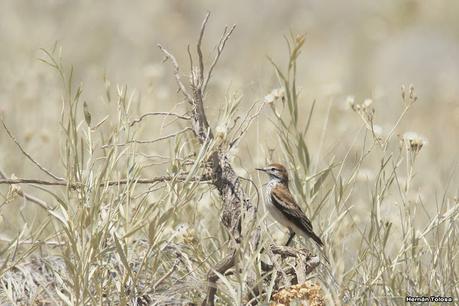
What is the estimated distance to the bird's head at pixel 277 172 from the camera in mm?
4910

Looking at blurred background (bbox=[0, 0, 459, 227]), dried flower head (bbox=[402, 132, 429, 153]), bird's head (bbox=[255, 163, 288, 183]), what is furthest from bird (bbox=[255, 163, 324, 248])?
dried flower head (bbox=[402, 132, 429, 153])

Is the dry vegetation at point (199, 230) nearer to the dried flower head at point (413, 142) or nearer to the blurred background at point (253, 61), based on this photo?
the dried flower head at point (413, 142)

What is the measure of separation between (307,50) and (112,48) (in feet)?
15.4

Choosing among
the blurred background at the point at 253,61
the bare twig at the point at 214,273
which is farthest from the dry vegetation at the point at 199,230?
the blurred background at the point at 253,61

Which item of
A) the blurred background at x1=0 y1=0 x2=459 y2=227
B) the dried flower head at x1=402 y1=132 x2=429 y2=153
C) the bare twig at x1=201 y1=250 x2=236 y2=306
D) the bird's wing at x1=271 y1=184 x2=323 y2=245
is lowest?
the bare twig at x1=201 y1=250 x2=236 y2=306

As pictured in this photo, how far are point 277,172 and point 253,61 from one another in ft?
27.6

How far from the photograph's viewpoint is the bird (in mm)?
4453

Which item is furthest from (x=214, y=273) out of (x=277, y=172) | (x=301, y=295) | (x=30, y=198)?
(x=30, y=198)

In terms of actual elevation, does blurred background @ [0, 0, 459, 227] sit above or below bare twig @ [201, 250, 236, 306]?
above

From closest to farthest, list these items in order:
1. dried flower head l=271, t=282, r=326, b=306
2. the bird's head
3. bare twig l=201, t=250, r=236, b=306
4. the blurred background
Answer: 1. dried flower head l=271, t=282, r=326, b=306
2. bare twig l=201, t=250, r=236, b=306
3. the bird's head
4. the blurred background

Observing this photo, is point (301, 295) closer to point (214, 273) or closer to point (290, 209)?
point (214, 273)

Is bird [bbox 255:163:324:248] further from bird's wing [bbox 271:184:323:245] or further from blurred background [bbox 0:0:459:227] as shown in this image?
blurred background [bbox 0:0:459:227]

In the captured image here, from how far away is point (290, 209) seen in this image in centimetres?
472

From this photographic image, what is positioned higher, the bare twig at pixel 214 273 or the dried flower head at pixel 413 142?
the dried flower head at pixel 413 142
